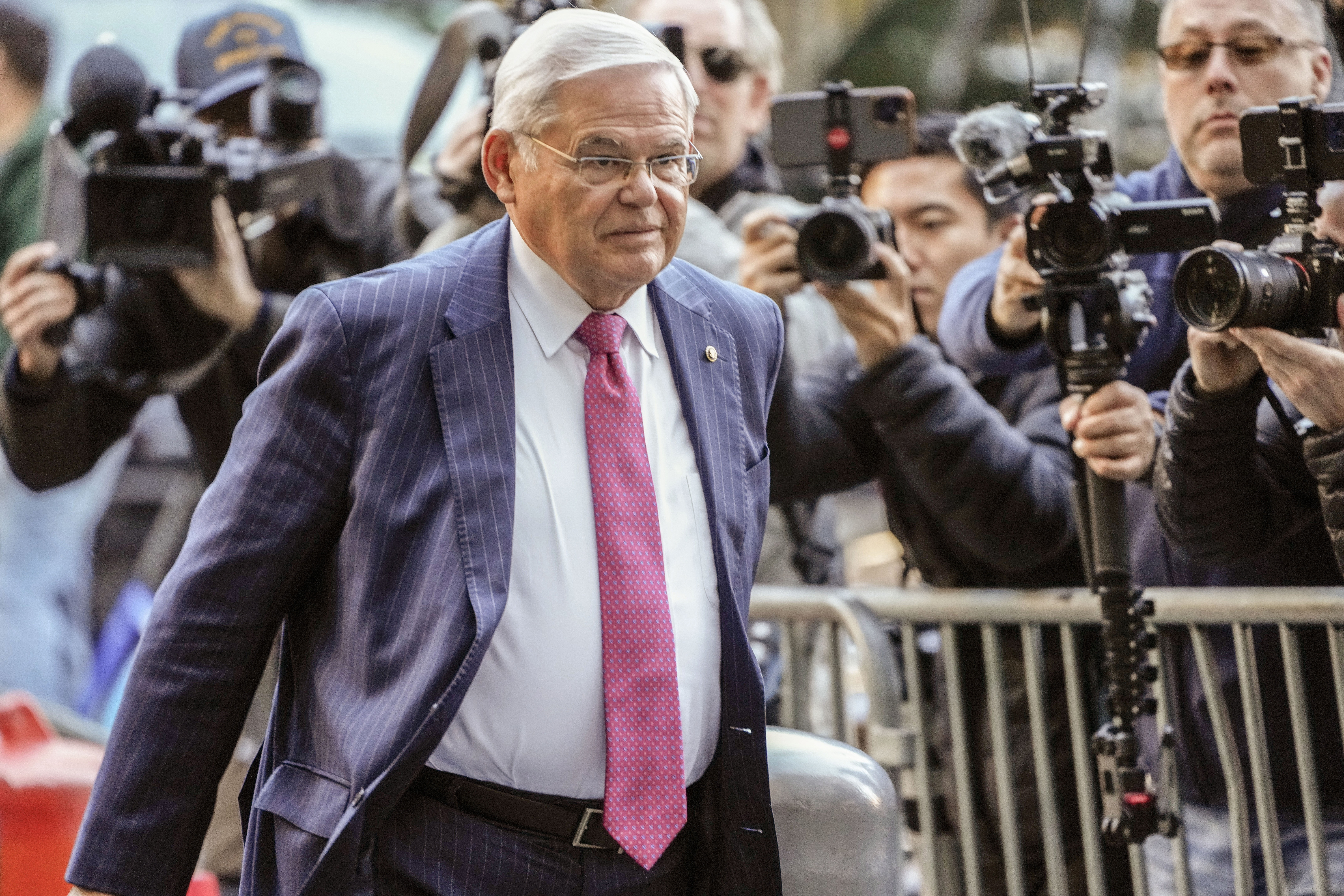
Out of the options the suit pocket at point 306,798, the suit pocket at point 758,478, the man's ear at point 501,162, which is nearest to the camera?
the suit pocket at point 306,798

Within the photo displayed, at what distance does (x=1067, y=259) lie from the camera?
3119 millimetres

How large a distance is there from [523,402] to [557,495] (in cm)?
14

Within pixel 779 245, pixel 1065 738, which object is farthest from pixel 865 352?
pixel 1065 738

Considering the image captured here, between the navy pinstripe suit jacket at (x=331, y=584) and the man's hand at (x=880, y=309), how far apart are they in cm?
130

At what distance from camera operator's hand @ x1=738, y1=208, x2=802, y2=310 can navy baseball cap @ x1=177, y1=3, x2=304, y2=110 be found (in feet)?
5.14

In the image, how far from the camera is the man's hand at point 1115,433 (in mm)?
3113

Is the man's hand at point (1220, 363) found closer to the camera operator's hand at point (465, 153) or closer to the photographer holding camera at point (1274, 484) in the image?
the photographer holding camera at point (1274, 484)

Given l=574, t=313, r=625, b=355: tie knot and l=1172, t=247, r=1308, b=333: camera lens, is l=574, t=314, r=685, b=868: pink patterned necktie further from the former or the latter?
l=1172, t=247, r=1308, b=333: camera lens

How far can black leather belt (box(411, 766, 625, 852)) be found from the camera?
7.57ft

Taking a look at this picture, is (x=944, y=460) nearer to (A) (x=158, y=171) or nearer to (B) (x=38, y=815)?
(A) (x=158, y=171)

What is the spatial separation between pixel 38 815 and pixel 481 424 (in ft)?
7.36

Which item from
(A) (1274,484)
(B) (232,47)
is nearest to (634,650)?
(A) (1274,484)

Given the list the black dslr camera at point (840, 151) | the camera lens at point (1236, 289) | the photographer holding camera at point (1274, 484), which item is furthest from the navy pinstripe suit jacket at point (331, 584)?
the black dslr camera at point (840, 151)

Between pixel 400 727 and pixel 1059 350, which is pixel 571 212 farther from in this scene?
pixel 1059 350
